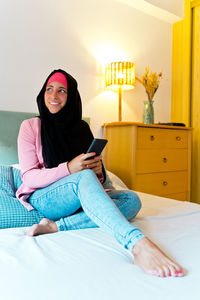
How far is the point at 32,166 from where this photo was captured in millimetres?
1253

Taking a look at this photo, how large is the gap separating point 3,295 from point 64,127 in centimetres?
92

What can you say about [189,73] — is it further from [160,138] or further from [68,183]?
[68,183]

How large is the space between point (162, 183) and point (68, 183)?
4.97ft

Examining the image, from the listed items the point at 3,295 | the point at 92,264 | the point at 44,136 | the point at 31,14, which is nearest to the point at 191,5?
the point at 31,14

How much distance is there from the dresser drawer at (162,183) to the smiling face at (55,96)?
110 cm

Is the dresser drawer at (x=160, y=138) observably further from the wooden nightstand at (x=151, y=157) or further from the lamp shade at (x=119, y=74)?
the lamp shade at (x=119, y=74)

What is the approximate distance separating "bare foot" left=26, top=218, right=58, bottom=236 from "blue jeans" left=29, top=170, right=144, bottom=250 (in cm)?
2

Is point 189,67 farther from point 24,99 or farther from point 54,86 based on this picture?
point 54,86

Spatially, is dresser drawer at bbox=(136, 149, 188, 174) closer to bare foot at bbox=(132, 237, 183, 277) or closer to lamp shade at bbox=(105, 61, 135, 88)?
lamp shade at bbox=(105, 61, 135, 88)

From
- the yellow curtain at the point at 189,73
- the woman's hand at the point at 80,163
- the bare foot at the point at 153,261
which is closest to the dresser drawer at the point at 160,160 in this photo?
the yellow curtain at the point at 189,73

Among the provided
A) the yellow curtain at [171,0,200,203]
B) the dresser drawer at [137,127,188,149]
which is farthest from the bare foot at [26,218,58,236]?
the yellow curtain at [171,0,200,203]

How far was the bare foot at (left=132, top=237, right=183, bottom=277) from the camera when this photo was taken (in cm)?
71

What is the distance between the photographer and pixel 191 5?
2990mm

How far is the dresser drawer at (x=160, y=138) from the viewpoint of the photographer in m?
2.31
